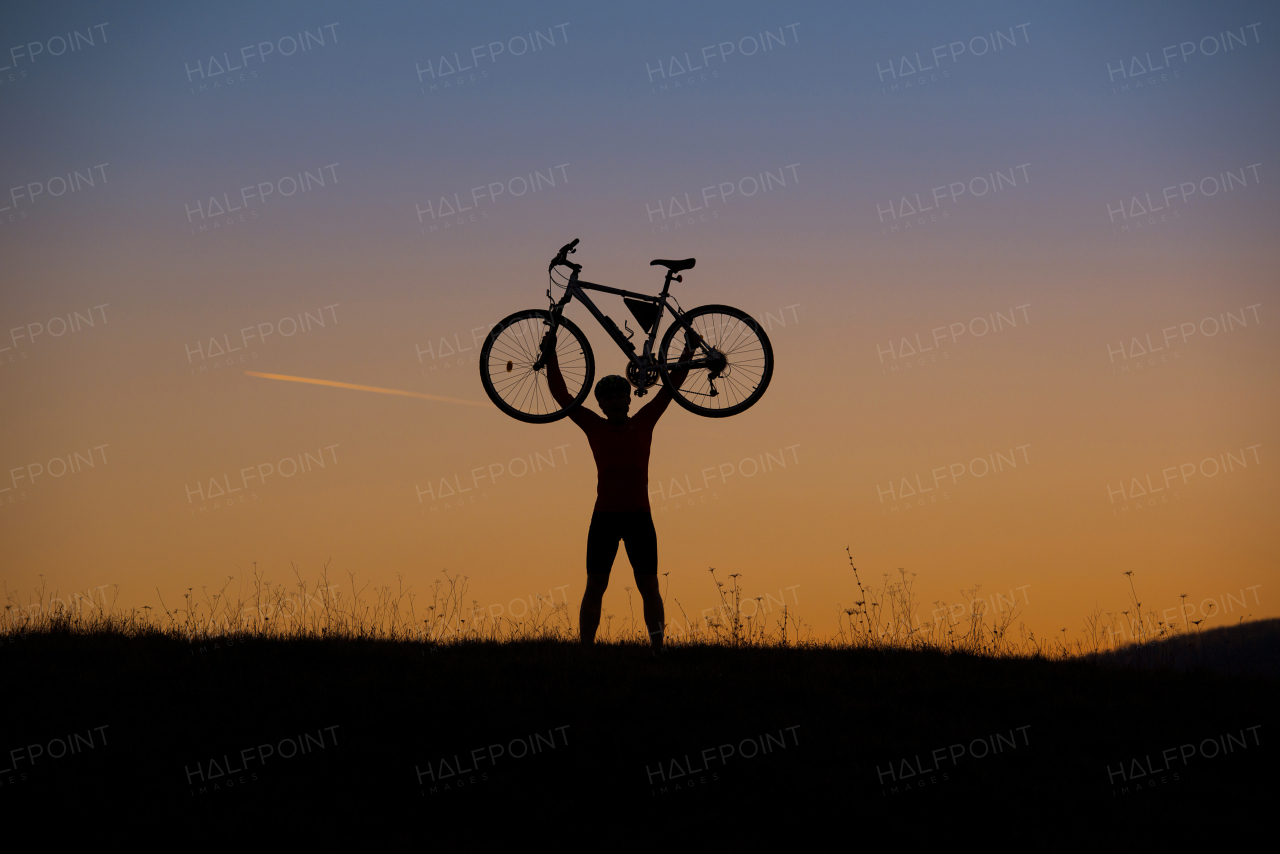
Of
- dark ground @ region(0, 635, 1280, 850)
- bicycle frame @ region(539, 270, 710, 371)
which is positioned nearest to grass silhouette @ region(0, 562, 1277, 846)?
dark ground @ region(0, 635, 1280, 850)

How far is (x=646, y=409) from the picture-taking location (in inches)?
356

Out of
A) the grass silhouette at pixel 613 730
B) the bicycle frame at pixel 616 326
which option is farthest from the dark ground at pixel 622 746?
the bicycle frame at pixel 616 326

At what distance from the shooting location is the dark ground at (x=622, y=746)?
5.77m

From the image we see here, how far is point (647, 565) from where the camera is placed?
28.8 feet

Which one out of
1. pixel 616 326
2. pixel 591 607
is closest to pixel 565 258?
pixel 616 326

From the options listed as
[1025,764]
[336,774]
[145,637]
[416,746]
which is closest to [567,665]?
[416,746]

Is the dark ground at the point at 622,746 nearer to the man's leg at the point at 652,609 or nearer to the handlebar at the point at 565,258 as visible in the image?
the man's leg at the point at 652,609

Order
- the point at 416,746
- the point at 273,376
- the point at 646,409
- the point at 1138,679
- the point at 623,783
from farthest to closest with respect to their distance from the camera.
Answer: the point at 273,376
the point at 646,409
the point at 1138,679
the point at 416,746
the point at 623,783

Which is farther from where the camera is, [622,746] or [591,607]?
[591,607]

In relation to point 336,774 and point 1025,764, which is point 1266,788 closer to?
Answer: point 1025,764

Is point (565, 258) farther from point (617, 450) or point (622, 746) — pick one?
point (622, 746)

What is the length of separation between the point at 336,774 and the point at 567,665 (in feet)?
7.45

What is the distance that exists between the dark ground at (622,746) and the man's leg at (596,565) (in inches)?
19.4

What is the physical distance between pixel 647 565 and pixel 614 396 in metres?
1.61
